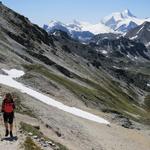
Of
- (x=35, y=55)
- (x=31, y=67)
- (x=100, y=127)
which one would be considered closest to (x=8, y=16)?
(x=35, y=55)

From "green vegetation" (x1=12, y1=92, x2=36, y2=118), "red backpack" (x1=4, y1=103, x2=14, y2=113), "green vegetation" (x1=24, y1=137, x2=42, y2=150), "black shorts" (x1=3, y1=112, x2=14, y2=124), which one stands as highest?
"red backpack" (x1=4, y1=103, x2=14, y2=113)

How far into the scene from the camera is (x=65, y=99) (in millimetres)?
79438

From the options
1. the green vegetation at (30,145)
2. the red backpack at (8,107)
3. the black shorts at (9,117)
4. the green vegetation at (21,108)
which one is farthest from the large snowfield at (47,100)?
the red backpack at (8,107)

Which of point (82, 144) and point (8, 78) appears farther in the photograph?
point (8, 78)

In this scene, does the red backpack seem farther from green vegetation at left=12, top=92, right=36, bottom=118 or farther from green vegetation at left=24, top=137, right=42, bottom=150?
green vegetation at left=12, top=92, right=36, bottom=118

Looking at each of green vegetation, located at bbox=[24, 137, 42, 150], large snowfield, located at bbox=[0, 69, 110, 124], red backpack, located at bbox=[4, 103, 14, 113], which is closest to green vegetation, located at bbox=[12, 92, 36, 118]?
large snowfield, located at bbox=[0, 69, 110, 124]

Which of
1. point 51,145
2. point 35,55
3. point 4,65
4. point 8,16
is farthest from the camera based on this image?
point 8,16

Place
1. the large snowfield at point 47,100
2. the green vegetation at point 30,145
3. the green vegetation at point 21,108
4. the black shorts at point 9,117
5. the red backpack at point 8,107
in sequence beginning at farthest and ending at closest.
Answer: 1. the large snowfield at point 47,100
2. the green vegetation at point 21,108
3. the black shorts at point 9,117
4. the red backpack at point 8,107
5. the green vegetation at point 30,145

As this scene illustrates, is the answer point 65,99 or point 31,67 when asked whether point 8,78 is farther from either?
point 31,67

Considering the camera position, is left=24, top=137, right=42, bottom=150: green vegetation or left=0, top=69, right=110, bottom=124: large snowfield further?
left=0, top=69, right=110, bottom=124: large snowfield

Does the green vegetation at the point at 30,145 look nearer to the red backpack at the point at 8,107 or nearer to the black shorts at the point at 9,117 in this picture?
the black shorts at the point at 9,117

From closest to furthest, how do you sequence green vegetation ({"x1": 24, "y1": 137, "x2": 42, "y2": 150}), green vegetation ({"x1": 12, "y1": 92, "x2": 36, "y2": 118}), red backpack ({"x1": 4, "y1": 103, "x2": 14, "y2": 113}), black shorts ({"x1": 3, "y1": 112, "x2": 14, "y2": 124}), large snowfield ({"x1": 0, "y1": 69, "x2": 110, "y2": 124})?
green vegetation ({"x1": 24, "y1": 137, "x2": 42, "y2": 150}) → red backpack ({"x1": 4, "y1": 103, "x2": 14, "y2": 113}) → black shorts ({"x1": 3, "y1": 112, "x2": 14, "y2": 124}) → green vegetation ({"x1": 12, "y1": 92, "x2": 36, "y2": 118}) → large snowfield ({"x1": 0, "y1": 69, "x2": 110, "y2": 124})

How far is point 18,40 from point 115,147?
4185 inches

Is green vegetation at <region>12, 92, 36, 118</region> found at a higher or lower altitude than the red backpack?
lower
